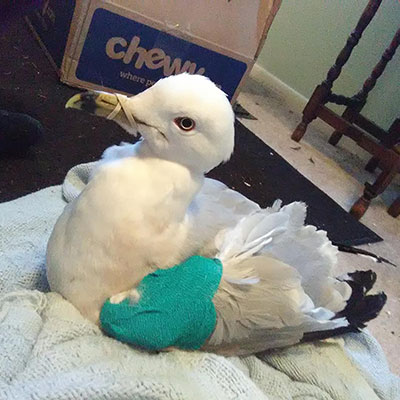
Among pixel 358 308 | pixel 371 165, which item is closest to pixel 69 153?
pixel 358 308

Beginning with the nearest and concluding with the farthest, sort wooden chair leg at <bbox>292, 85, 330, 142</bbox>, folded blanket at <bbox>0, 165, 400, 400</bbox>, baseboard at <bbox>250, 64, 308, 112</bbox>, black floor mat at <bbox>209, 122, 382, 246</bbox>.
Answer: folded blanket at <bbox>0, 165, 400, 400</bbox> → black floor mat at <bbox>209, 122, 382, 246</bbox> → wooden chair leg at <bbox>292, 85, 330, 142</bbox> → baseboard at <bbox>250, 64, 308, 112</bbox>

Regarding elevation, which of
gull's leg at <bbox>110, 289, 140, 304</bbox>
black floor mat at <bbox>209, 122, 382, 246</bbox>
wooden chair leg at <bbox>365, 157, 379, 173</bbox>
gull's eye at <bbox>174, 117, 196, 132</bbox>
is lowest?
wooden chair leg at <bbox>365, 157, 379, 173</bbox>

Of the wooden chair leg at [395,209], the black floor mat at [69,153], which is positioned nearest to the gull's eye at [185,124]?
the black floor mat at [69,153]

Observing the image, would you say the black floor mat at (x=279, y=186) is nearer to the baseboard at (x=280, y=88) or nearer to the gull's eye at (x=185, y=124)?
the baseboard at (x=280, y=88)

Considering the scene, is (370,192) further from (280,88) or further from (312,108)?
(280,88)

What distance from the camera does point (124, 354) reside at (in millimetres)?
582

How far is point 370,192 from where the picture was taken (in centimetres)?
154

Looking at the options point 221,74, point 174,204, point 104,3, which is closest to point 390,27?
point 221,74

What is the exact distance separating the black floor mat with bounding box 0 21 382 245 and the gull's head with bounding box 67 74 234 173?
436mm

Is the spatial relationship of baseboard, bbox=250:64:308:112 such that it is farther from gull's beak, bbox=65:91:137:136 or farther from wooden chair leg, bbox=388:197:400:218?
gull's beak, bbox=65:91:137:136

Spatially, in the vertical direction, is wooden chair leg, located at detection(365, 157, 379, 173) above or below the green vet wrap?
below

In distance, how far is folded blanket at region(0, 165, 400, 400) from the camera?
20.9 inches

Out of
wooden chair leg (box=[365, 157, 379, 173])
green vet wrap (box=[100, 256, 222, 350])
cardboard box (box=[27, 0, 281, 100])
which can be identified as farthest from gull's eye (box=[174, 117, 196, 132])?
wooden chair leg (box=[365, 157, 379, 173])

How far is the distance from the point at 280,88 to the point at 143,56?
87 centimetres
